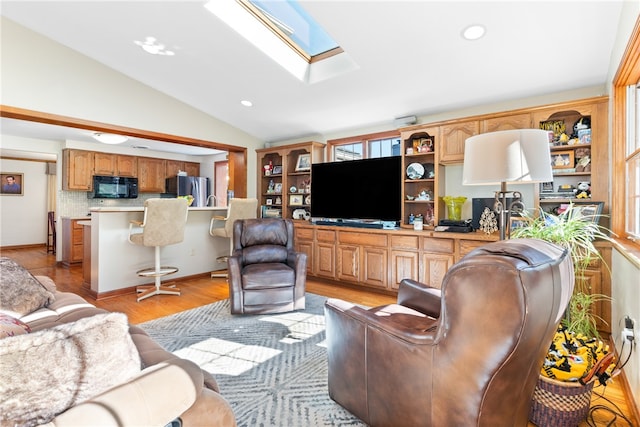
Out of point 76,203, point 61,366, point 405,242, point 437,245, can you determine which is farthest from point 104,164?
point 61,366

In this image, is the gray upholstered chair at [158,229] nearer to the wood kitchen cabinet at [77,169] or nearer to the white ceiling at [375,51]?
the white ceiling at [375,51]

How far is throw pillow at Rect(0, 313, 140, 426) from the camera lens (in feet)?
2.07

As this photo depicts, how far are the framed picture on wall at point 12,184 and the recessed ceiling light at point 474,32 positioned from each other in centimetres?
939

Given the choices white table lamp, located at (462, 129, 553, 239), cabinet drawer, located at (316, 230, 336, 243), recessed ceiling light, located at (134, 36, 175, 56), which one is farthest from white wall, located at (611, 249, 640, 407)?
recessed ceiling light, located at (134, 36, 175, 56)

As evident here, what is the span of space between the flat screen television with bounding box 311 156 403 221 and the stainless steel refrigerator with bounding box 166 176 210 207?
3.69m

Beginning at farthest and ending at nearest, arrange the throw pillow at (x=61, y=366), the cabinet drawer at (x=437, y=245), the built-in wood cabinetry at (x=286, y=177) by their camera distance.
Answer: the built-in wood cabinetry at (x=286, y=177) → the cabinet drawer at (x=437, y=245) → the throw pillow at (x=61, y=366)

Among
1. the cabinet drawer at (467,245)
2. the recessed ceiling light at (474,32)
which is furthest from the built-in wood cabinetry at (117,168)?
the recessed ceiling light at (474,32)

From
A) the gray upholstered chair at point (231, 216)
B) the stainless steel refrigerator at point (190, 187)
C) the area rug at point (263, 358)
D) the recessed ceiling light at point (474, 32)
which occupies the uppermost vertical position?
the recessed ceiling light at point (474, 32)

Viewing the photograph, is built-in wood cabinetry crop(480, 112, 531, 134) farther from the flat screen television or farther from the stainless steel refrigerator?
the stainless steel refrigerator

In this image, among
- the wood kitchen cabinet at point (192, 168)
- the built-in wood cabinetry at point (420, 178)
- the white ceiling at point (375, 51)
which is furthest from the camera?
the wood kitchen cabinet at point (192, 168)

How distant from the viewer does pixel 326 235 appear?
14.6ft

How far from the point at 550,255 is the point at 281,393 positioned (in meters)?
1.57

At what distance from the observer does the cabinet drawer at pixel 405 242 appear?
3.65m

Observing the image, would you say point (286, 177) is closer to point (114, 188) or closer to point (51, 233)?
point (114, 188)
